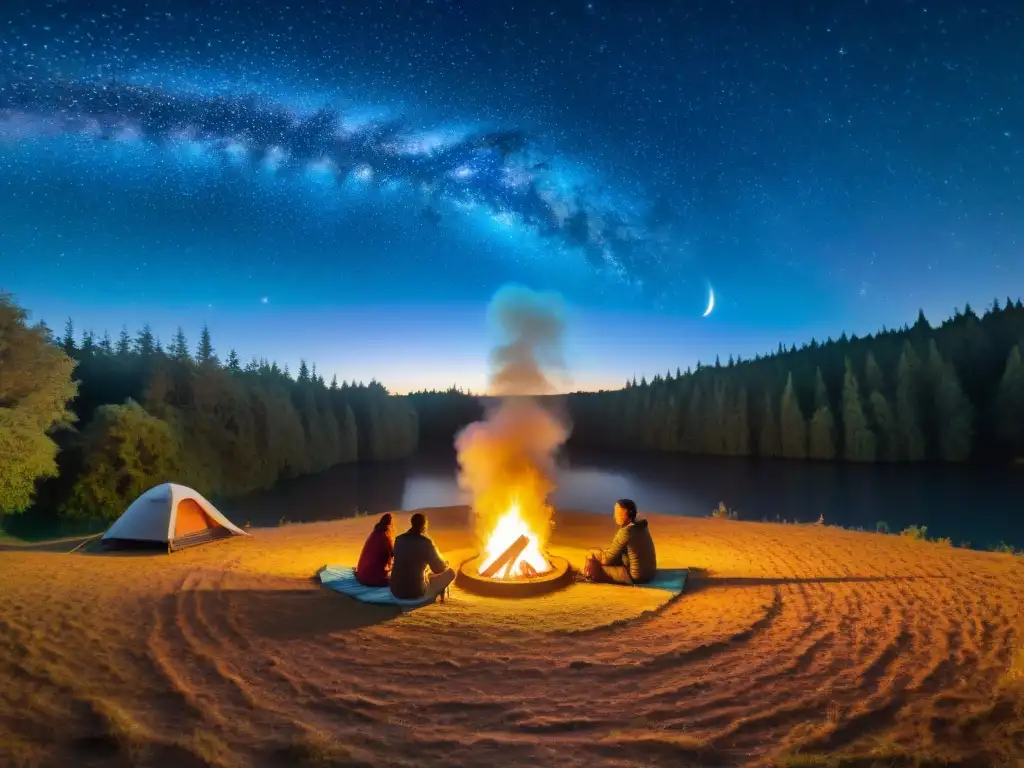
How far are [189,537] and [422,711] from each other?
45.0 feet

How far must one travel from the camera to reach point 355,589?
11.0 metres

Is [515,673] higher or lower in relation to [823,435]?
lower

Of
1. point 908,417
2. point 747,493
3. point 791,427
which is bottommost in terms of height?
point 747,493

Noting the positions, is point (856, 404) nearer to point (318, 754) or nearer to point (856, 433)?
point (856, 433)

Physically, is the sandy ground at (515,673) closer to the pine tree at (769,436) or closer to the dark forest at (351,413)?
the dark forest at (351,413)

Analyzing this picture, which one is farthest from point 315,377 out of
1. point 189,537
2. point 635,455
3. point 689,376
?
point 189,537

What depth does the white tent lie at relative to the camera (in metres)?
16.4

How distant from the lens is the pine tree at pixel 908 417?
77.1 m

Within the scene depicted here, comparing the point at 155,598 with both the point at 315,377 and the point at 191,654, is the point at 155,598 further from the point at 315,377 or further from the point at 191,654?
the point at 315,377

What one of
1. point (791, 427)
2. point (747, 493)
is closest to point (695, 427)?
point (791, 427)

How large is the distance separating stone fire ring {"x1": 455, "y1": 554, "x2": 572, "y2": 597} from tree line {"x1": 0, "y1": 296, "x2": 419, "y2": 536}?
26962 mm

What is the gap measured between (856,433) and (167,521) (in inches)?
3223

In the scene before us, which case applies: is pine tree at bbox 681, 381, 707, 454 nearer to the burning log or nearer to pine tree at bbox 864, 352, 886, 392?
pine tree at bbox 864, 352, 886, 392

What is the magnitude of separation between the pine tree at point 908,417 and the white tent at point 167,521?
8487 cm
